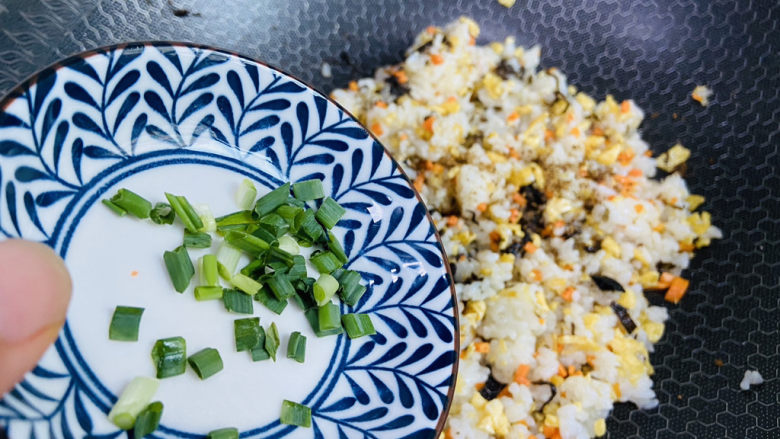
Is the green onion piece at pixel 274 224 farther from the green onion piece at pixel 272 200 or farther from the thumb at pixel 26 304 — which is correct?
the thumb at pixel 26 304

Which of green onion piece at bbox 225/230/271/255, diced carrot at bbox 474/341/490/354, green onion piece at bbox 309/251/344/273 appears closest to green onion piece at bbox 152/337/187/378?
green onion piece at bbox 225/230/271/255

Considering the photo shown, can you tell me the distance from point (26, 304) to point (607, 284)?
1.53m

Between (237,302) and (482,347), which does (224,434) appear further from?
(482,347)

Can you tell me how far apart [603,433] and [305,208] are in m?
1.07

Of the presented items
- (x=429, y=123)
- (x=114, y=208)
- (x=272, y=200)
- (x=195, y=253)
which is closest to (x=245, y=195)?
(x=272, y=200)

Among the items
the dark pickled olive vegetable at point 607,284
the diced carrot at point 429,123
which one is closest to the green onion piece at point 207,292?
the diced carrot at point 429,123

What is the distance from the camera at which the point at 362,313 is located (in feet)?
4.84

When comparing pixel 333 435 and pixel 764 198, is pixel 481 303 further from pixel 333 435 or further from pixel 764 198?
pixel 764 198

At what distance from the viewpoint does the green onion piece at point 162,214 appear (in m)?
1.31

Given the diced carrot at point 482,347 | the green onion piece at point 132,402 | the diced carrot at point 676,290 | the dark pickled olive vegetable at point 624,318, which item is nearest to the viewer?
the green onion piece at point 132,402

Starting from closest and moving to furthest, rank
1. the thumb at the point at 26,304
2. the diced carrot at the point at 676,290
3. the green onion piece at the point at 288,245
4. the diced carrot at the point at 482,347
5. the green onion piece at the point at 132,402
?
1. the thumb at the point at 26,304
2. the green onion piece at the point at 132,402
3. the green onion piece at the point at 288,245
4. the diced carrot at the point at 482,347
5. the diced carrot at the point at 676,290

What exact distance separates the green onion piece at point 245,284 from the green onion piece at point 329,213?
219mm

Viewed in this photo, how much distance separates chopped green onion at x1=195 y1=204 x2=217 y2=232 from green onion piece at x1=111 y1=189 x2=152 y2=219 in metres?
0.11

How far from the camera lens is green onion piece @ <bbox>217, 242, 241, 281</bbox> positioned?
1329 mm
